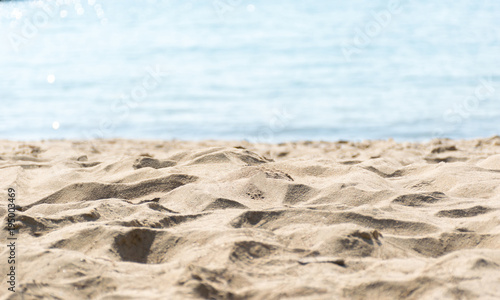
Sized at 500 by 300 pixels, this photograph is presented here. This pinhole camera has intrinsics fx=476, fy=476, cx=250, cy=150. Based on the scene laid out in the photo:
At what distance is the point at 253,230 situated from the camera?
2.21 meters

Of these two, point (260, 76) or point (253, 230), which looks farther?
point (260, 76)

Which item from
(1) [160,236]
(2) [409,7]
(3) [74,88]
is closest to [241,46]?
(3) [74,88]

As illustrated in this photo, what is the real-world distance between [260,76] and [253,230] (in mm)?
10323

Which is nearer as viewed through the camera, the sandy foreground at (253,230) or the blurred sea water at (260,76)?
the sandy foreground at (253,230)

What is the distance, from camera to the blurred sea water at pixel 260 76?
8.34m

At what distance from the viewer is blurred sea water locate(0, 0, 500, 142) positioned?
834 cm

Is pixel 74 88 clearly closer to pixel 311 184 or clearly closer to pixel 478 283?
pixel 311 184

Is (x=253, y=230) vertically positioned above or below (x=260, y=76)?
below

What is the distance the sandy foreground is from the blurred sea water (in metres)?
4.46

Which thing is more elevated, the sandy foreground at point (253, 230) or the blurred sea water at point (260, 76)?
the blurred sea water at point (260, 76)

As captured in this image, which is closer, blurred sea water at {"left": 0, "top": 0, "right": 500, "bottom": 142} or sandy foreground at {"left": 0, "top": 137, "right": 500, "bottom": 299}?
sandy foreground at {"left": 0, "top": 137, "right": 500, "bottom": 299}

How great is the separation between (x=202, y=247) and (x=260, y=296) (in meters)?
0.44

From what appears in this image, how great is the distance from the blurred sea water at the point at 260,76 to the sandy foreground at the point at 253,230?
4462 mm

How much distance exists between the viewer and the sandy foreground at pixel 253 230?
176 cm
